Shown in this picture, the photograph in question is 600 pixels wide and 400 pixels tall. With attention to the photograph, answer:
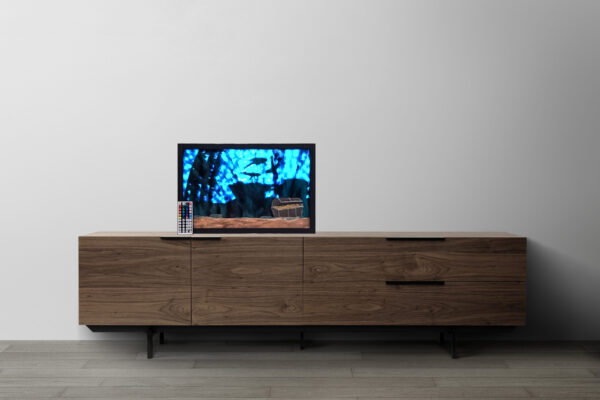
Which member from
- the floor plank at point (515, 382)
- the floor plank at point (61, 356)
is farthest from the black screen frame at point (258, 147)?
the floor plank at point (515, 382)

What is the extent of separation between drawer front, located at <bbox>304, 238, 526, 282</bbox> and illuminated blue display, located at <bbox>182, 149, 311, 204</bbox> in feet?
1.29

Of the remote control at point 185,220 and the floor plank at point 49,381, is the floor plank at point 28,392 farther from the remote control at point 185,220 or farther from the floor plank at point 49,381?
the remote control at point 185,220

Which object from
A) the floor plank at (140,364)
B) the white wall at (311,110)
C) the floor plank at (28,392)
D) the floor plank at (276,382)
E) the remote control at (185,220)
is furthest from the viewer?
the white wall at (311,110)

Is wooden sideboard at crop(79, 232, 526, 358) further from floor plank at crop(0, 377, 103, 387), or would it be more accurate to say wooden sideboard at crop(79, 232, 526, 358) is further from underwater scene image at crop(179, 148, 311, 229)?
floor plank at crop(0, 377, 103, 387)

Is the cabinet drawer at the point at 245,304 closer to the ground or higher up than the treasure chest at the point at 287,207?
closer to the ground

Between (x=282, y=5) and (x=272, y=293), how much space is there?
5.25 feet

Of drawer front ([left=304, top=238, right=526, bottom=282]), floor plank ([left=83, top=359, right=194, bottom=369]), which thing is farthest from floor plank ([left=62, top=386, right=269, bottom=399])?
drawer front ([left=304, top=238, right=526, bottom=282])

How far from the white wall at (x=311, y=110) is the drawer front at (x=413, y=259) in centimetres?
40

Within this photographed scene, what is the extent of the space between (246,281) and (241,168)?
0.60 metres

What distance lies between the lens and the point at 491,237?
9.47ft

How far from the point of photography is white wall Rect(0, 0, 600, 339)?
10.6 ft

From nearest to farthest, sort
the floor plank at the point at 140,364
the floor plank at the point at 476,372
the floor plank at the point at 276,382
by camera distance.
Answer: the floor plank at the point at 276,382 < the floor plank at the point at 476,372 < the floor plank at the point at 140,364

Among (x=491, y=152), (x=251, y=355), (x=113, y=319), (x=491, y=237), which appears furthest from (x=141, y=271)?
(x=491, y=152)

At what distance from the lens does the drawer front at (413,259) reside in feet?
9.38
